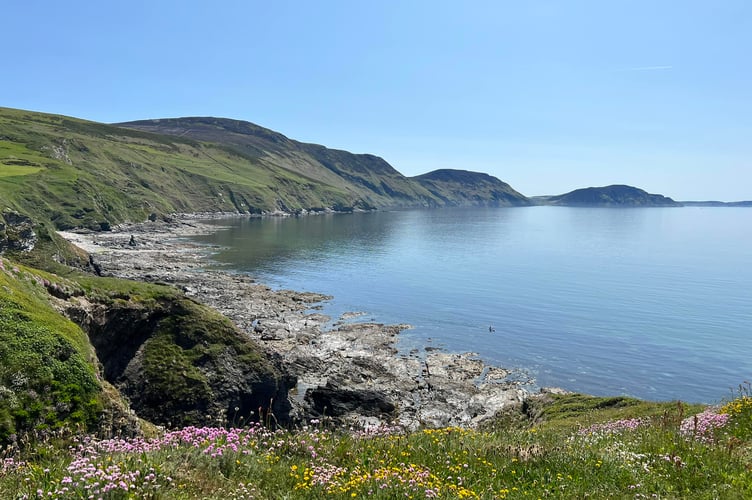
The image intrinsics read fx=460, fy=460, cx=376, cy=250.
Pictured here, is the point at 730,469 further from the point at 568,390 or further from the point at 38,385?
the point at 568,390

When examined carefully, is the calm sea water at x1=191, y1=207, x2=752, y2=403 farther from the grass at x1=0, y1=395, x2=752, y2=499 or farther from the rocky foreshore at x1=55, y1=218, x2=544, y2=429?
the grass at x1=0, y1=395, x2=752, y2=499

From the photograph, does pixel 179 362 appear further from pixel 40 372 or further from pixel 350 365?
pixel 350 365

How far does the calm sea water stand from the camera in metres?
45.2

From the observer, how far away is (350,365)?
147ft

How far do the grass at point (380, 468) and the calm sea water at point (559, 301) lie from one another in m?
33.8

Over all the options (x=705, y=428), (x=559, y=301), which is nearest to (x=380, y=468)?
(x=705, y=428)

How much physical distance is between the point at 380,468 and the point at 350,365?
3645 cm

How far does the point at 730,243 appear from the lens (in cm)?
16412

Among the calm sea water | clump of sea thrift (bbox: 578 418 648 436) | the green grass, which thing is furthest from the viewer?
the calm sea water

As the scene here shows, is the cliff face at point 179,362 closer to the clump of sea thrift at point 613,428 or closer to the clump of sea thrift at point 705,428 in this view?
the clump of sea thrift at point 613,428

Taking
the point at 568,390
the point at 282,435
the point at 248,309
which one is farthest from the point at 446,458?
the point at 248,309

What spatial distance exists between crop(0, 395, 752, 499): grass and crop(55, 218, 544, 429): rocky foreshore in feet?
24.8

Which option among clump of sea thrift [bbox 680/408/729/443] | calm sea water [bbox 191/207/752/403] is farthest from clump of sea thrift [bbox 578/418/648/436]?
calm sea water [bbox 191/207/752/403]

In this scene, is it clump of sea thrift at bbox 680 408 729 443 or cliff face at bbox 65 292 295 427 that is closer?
clump of sea thrift at bbox 680 408 729 443
